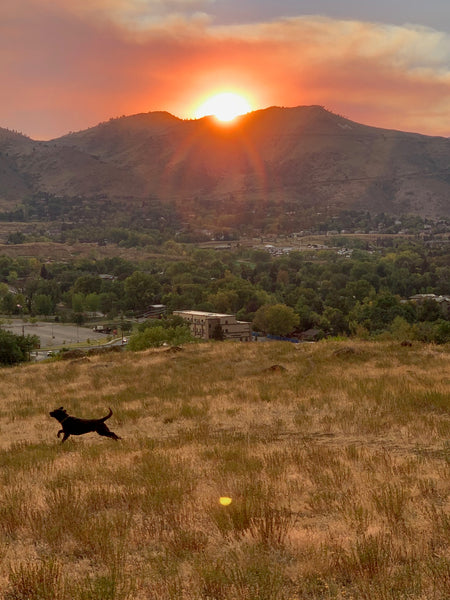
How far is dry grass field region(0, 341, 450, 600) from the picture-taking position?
5.82 meters

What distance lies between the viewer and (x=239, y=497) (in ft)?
→ 28.5

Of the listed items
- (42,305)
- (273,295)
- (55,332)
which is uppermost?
(273,295)

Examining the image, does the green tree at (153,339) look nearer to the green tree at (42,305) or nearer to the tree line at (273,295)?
the tree line at (273,295)

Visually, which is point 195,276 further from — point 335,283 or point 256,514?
point 256,514

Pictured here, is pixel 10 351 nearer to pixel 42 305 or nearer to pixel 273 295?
pixel 273 295

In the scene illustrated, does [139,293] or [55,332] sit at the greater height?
[139,293]

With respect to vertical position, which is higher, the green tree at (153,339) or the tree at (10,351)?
the tree at (10,351)

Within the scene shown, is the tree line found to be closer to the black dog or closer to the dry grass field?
the dry grass field

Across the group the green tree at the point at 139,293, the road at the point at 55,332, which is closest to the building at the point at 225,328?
the road at the point at 55,332

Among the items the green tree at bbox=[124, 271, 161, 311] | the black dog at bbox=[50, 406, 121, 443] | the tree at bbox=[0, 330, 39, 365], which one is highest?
the black dog at bbox=[50, 406, 121, 443]

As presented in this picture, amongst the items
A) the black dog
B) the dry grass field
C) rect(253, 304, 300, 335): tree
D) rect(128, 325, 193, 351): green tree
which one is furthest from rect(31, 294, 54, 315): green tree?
the black dog

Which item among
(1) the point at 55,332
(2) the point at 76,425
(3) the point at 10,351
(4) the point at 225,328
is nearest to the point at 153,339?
(3) the point at 10,351

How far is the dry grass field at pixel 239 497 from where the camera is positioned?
582 centimetres

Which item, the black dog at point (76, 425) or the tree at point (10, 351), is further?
the tree at point (10, 351)
